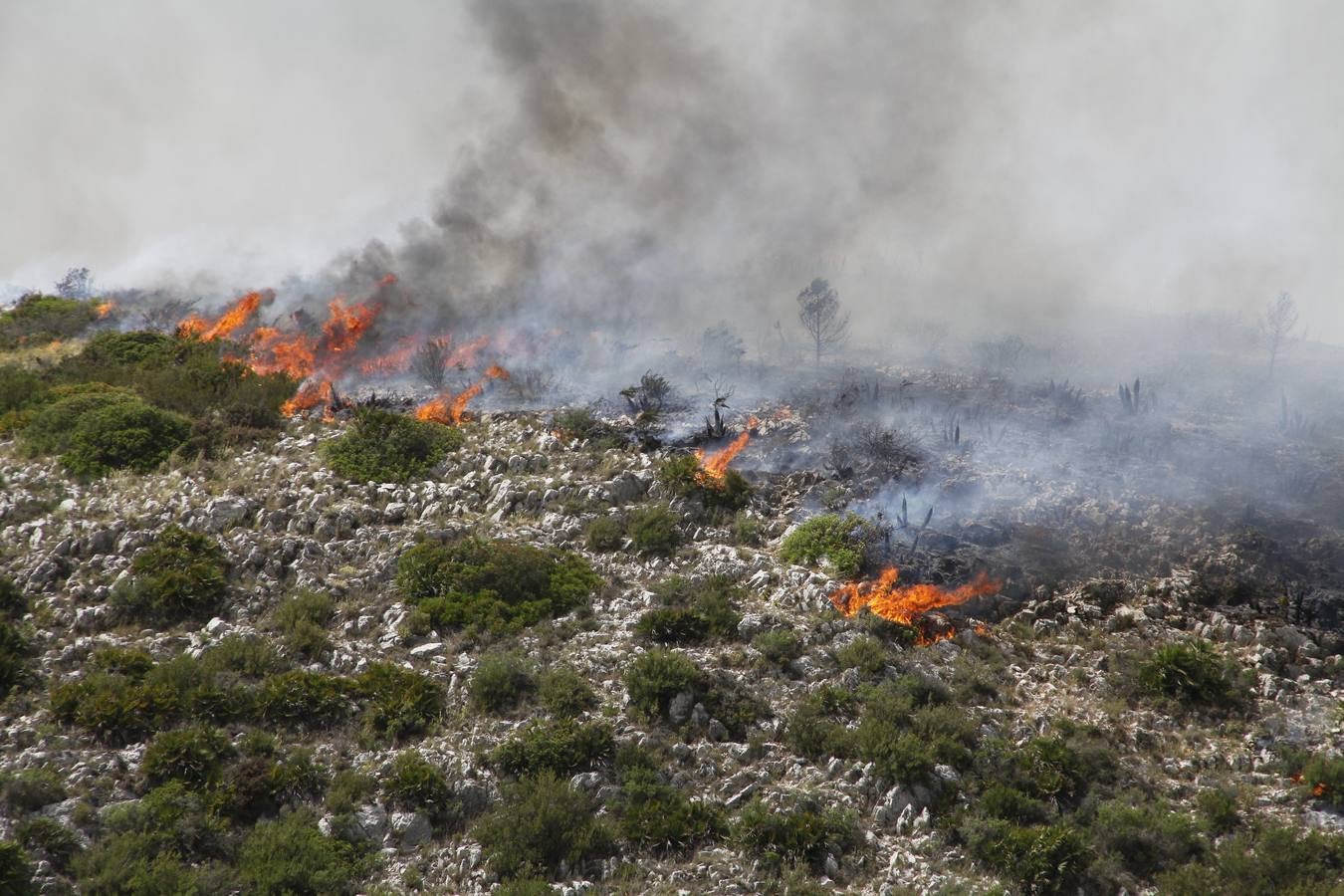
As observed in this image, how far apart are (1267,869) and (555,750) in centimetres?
1157

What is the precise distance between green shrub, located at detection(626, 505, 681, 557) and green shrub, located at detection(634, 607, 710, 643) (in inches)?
130

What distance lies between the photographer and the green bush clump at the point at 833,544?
72.2 feet

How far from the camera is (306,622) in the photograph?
19500 mm

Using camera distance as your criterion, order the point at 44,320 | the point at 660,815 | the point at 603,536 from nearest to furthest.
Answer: the point at 660,815 → the point at 603,536 → the point at 44,320

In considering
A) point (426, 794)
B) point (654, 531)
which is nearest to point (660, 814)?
point (426, 794)

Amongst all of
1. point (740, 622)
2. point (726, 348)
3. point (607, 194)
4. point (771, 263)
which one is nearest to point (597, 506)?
point (740, 622)

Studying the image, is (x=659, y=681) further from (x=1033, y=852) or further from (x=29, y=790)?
(x=29, y=790)

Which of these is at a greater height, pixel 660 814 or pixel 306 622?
pixel 306 622

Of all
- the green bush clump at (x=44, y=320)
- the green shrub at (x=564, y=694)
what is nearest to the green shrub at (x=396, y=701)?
the green shrub at (x=564, y=694)

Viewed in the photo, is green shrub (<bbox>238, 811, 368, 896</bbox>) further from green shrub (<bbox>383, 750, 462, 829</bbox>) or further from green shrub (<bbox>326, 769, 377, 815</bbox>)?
green shrub (<bbox>383, 750, 462, 829</bbox>)

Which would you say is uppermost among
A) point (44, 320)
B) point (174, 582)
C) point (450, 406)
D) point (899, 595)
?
point (44, 320)

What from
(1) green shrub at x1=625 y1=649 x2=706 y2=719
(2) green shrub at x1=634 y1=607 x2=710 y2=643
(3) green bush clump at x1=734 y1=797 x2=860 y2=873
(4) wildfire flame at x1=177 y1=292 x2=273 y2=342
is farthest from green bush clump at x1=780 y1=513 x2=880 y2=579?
(4) wildfire flame at x1=177 y1=292 x2=273 y2=342

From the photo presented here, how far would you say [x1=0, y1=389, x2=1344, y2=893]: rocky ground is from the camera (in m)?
14.9

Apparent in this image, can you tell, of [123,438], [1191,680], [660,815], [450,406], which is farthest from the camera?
[450,406]
